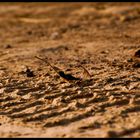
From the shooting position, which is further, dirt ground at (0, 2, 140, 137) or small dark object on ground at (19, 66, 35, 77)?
small dark object on ground at (19, 66, 35, 77)

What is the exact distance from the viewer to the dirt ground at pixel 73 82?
378 centimetres

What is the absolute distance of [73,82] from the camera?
4.76 meters

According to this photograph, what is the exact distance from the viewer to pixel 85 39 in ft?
24.1

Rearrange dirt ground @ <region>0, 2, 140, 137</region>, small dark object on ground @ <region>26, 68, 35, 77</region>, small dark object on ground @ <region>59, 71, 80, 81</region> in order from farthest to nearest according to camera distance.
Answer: small dark object on ground @ <region>26, 68, 35, 77</region> < small dark object on ground @ <region>59, 71, 80, 81</region> < dirt ground @ <region>0, 2, 140, 137</region>

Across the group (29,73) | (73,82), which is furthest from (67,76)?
(29,73)

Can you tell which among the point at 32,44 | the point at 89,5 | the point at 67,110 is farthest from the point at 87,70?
the point at 89,5

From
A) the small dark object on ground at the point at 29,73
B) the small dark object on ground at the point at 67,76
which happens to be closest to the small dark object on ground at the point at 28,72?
the small dark object on ground at the point at 29,73

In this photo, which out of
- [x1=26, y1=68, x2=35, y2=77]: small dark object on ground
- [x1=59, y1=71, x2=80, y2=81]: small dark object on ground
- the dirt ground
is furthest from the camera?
[x1=26, y1=68, x2=35, y2=77]: small dark object on ground

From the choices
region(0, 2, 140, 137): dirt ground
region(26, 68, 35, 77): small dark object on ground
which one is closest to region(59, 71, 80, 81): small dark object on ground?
region(0, 2, 140, 137): dirt ground

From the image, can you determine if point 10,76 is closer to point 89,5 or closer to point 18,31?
point 18,31

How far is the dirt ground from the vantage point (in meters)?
3.78

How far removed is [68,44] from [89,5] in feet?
13.6

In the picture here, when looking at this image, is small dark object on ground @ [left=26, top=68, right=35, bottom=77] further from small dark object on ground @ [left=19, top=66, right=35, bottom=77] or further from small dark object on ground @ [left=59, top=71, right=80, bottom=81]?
small dark object on ground @ [left=59, top=71, right=80, bottom=81]

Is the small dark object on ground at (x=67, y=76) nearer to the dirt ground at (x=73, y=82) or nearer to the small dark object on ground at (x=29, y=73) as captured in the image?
the dirt ground at (x=73, y=82)
